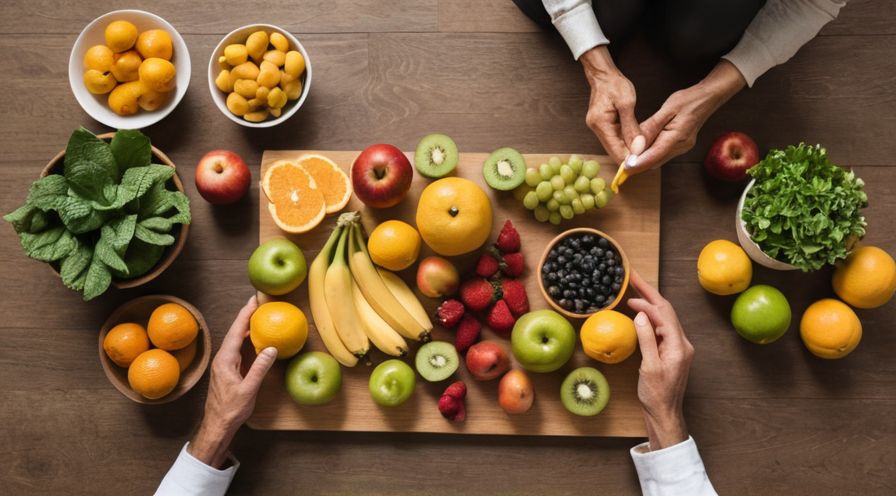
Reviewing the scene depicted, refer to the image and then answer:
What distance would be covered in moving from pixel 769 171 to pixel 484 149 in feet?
2.48

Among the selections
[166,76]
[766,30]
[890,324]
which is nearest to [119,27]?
[166,76]

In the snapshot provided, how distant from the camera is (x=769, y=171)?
173cm

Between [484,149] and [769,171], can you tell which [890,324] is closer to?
[769,171]

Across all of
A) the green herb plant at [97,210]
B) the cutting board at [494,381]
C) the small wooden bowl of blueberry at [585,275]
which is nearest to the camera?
the green herb plant at [97,210]

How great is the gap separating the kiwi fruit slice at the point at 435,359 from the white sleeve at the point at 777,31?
1054 millimetres

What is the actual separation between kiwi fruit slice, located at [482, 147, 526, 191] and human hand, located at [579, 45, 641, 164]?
0.22 m

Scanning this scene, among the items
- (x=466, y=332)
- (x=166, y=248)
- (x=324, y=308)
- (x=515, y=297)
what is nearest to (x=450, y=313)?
(x=466, y=332)

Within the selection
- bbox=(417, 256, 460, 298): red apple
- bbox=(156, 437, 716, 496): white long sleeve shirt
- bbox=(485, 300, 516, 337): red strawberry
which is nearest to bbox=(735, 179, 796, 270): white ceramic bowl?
bbox=(156, 437, 716, 496): white long sleeve shirt

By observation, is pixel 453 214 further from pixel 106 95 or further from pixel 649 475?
pixel 106 95

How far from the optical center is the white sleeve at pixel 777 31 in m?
1.67

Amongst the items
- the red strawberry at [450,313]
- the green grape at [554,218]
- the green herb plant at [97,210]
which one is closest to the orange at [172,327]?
the green herb plant at [97,210]

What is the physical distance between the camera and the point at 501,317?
181 cm

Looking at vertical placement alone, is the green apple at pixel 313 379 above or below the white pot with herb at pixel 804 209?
below

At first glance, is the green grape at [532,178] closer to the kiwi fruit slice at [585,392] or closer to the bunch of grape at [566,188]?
the bunch of grape at [566,188]
